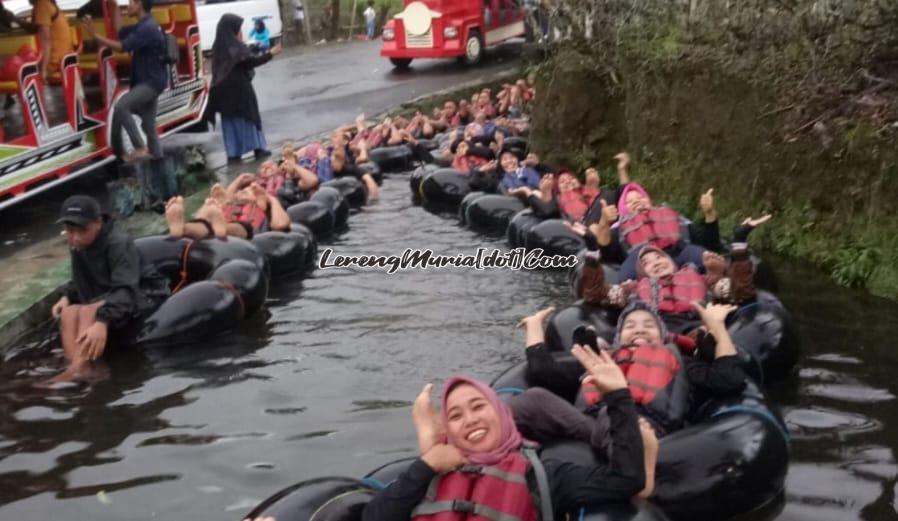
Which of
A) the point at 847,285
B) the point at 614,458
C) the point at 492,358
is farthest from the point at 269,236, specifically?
the point at 614,458

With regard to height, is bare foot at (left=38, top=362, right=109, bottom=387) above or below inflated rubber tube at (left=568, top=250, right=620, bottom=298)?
below

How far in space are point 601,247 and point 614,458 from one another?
4.83m

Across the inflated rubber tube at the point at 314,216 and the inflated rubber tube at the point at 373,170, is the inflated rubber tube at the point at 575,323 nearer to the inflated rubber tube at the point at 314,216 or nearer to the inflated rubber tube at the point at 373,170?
the inflated rubber tube at the point at 314,216

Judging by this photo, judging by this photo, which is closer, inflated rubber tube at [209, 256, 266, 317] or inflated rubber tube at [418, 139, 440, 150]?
inflated rubber tube at [209, 256, 266, 317]

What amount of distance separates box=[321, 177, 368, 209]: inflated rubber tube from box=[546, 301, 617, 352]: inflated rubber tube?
6.99m

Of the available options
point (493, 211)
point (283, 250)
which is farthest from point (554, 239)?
point (283, 250)

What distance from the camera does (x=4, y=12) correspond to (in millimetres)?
11625

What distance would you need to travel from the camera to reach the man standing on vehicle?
12.2 metres

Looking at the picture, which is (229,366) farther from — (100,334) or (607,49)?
(607,49)

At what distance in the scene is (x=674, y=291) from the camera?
23.7ft

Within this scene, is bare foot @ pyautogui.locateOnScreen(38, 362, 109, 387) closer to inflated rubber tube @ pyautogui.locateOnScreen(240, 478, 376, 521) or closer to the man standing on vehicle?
inflated rubber tube @ pyautogui.locateOnScreen(240, 478, 376, 521)

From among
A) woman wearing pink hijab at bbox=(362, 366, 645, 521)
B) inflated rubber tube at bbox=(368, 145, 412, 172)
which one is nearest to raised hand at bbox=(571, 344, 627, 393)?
woman wearing pink hijab at bbox=(362, 366, 645, 521)

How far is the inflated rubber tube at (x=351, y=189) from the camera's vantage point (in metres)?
14.2

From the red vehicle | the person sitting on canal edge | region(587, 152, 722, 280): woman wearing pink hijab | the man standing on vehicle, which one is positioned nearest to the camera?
the person sitting on canal edge
